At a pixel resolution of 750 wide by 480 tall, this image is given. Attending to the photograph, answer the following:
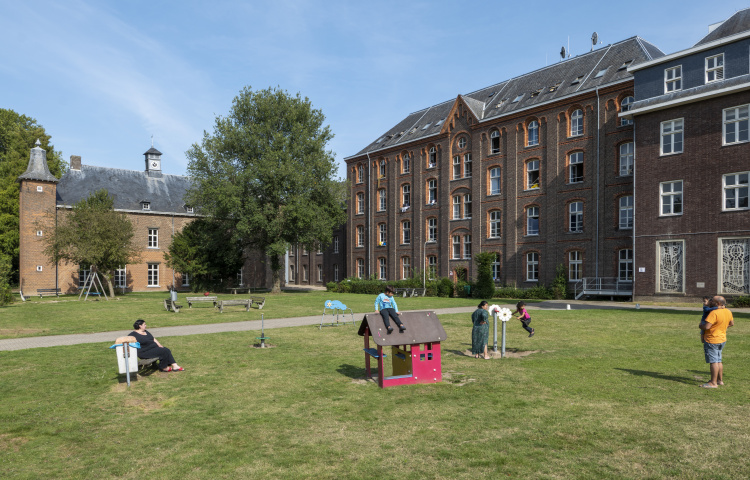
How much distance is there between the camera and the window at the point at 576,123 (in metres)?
35.3

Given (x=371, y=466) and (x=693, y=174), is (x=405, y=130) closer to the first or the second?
(x=693, y=174)

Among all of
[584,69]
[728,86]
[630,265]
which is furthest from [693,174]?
[584,69]

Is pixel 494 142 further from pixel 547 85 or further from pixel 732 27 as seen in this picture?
pixel 732 27

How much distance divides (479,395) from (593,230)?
2848 centimetres

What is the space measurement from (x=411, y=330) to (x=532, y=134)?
106ft

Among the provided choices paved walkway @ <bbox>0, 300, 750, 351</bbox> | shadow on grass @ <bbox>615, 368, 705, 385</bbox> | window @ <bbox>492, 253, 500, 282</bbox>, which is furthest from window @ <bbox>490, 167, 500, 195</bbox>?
shadow on grass @ <bbox>615, 368, 705, 385</bbox>

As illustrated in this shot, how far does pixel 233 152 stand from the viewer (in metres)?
43.6

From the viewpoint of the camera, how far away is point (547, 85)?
39344 millimetres

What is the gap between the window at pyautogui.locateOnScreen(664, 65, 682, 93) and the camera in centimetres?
2884

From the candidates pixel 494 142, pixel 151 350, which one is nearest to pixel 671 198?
pixel 494 142

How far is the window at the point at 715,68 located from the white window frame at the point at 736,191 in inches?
205

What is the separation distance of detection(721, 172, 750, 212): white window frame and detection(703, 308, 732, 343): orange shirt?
21.0 m

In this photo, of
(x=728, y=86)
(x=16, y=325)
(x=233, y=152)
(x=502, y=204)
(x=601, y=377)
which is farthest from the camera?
(x=233, y=152)

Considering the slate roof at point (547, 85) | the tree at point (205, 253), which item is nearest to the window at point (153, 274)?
the tree at point (205, 253)
